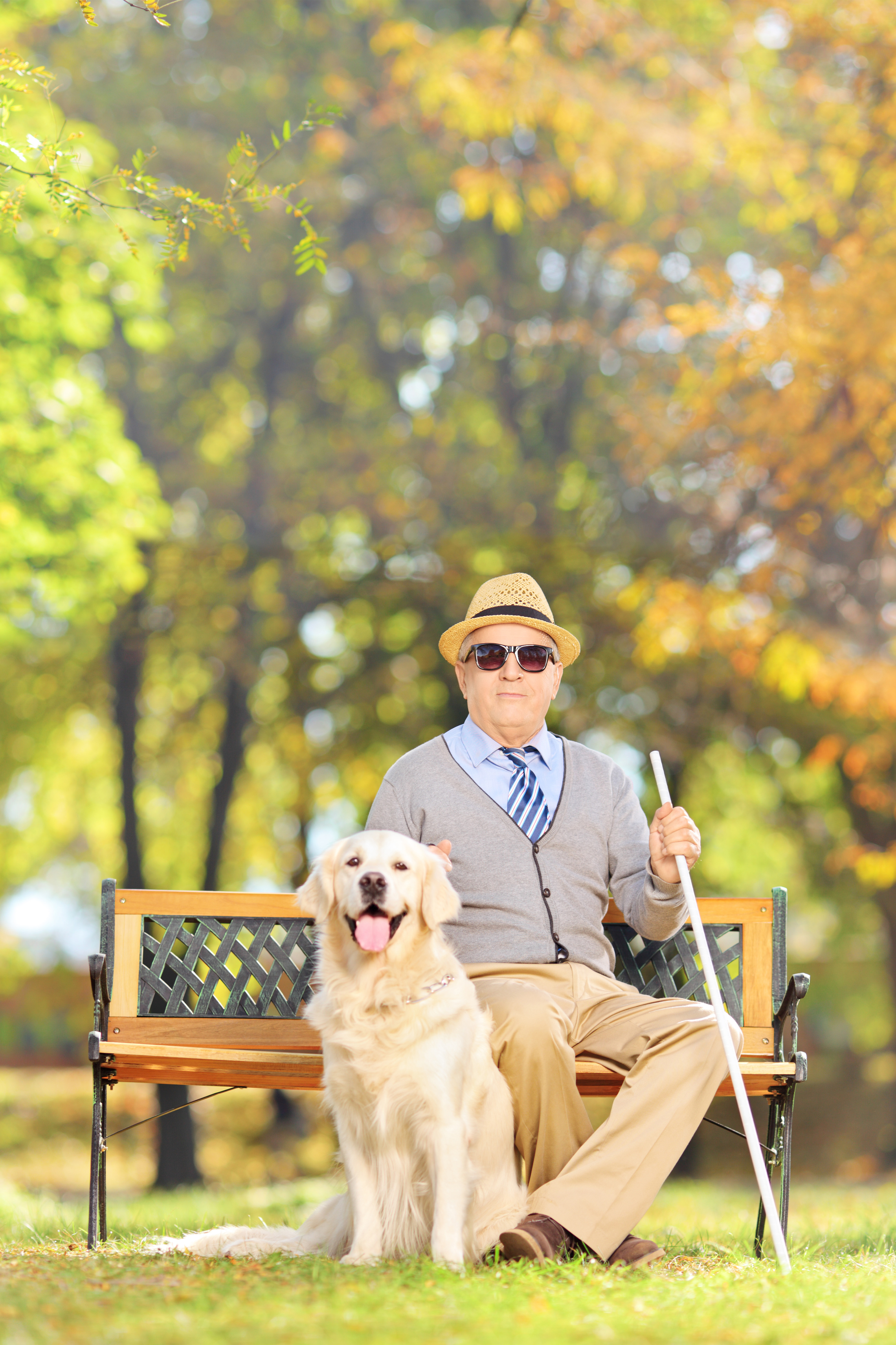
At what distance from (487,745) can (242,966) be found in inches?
41.8

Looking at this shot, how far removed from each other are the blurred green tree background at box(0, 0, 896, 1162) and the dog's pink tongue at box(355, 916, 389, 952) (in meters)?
3.76

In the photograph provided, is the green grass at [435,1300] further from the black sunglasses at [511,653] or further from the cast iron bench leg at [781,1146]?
the black sunglasses at [511,653]

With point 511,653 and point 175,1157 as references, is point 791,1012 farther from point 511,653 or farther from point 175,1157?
point 175,1157

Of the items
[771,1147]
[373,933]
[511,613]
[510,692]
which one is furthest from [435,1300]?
[511,613]

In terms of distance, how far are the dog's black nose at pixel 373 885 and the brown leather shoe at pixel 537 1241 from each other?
33.0 inches

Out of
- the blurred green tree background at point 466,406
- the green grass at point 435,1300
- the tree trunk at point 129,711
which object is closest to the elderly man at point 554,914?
the green grass at point 435,1300

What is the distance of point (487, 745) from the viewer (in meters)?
3.83

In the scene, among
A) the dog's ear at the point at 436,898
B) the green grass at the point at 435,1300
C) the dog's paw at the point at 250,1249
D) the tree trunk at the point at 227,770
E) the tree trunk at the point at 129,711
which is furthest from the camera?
the tree trunk at the point at 227,770

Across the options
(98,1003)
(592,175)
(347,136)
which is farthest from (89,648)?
(98,1003)

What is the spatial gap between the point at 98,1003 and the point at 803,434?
17.4ft

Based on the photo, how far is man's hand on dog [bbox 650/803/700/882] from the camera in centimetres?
341

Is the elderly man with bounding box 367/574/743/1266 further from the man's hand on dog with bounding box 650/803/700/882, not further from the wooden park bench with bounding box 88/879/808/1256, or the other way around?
the wooden park bench with bounding box 88/879/808/1256

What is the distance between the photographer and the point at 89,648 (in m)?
10.2

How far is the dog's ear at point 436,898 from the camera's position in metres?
3.22
